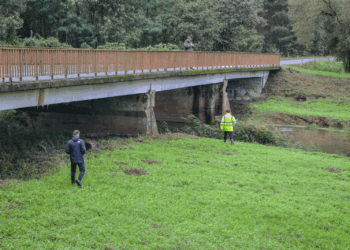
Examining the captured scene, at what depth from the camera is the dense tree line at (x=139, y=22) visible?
31.0 m

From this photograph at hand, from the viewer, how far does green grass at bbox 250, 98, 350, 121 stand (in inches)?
1119

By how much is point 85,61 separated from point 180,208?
27.2ft

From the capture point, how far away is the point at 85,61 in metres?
14.7

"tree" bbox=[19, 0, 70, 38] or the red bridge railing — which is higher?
"tree" bbox=[19, 0, 70, 38]

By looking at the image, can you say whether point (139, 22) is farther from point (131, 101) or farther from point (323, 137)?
point (323, 137)

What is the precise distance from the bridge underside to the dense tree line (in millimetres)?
4946

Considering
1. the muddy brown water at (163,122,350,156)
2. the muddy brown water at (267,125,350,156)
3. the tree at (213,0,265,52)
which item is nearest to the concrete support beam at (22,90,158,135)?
the muddy brown water at (163,122,350,156)

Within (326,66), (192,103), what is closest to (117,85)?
(192,103)

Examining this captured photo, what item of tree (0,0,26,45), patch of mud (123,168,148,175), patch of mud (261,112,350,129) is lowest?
patch of mud (261,112,350,129)

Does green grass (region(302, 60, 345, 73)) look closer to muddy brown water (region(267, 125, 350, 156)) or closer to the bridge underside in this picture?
the bridge underside

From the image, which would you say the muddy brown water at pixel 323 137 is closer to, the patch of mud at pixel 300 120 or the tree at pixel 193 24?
the patch of mud at pixel 300 120

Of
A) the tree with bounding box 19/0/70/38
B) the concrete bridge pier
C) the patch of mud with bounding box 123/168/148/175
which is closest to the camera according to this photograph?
the patch of mud with bounding box 123/168/148/175

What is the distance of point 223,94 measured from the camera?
93.2 feet

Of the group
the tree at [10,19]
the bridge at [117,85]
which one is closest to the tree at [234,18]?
the bridge at [117,85]
